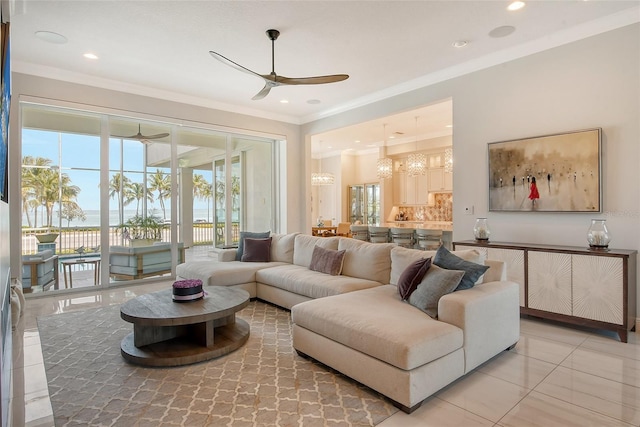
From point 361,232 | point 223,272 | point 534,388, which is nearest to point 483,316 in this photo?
point 534,388

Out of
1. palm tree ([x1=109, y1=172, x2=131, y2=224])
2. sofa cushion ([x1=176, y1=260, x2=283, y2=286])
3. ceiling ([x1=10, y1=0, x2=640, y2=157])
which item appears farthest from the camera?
palm tree ([x1=109, y1=172, x2=131, y2=224])

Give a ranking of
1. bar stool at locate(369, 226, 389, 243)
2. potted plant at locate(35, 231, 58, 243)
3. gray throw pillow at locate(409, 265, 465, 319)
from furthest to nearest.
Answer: bar stool at locate(369, 226, 389, 243) < potted plant at locate(35, 231, 58, 243) < gray throw pillow at locate(409, 265, 465, 319)

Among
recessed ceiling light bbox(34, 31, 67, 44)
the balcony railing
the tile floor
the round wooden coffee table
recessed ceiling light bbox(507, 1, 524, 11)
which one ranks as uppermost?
recessed ceiling light bbox(34, 31, 67, 44)

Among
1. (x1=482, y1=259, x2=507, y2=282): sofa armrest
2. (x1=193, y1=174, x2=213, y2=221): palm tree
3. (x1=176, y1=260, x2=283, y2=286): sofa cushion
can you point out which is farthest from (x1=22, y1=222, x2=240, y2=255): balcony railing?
(x1=482, y1=259, x2=507, y2=282): sofa armrest

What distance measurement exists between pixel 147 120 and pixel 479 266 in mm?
5351

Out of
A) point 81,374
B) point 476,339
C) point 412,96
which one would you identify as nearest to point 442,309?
point 476,339

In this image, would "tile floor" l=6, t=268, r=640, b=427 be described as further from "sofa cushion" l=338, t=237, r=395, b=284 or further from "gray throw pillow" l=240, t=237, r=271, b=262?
"gray throw pillow" l=240, t=237, r=271, b=262

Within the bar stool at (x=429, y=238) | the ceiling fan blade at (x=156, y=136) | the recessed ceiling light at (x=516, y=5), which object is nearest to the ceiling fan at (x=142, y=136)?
the ceiling fan blade at (x=156, y=136)

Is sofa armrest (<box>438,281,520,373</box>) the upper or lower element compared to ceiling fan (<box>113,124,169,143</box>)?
lower

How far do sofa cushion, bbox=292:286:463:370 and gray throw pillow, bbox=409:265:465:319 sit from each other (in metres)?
0.07

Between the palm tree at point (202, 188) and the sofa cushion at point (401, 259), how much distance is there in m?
4.21

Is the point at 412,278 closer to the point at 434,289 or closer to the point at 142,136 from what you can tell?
the point at 434,289

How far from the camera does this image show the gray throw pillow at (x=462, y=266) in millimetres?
2744

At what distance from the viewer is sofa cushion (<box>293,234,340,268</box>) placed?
456cm
